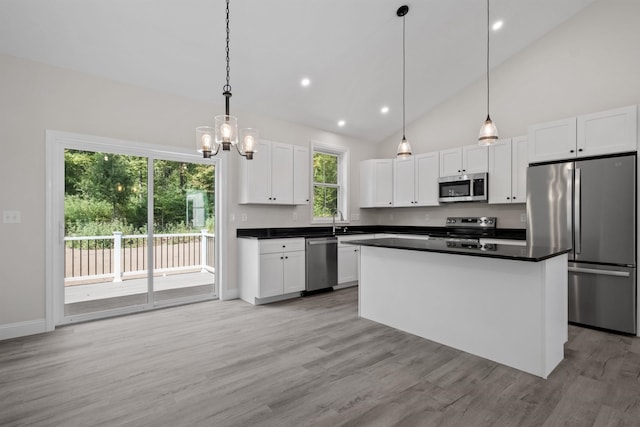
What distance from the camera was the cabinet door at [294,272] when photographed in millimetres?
4605

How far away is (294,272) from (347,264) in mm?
1044

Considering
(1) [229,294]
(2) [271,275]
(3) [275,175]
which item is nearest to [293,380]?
(2) [271,275]

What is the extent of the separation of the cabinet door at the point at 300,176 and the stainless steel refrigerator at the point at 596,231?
126 inches

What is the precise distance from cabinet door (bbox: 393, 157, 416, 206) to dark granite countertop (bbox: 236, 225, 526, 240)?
584 mm

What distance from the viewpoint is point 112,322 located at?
12.1ft

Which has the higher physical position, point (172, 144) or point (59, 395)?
point (172, 144)

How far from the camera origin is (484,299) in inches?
107

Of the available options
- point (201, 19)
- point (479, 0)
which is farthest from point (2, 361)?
point (479, 0)

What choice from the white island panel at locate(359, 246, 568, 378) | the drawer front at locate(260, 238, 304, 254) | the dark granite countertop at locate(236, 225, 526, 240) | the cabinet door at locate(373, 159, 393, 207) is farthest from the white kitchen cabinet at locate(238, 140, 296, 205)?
the white island panel at locate(359, 246, 568, 378)

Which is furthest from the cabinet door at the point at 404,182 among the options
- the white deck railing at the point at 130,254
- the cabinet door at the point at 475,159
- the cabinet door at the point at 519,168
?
the white deck railing at the point at 130,254

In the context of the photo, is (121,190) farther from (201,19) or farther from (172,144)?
(201,19)

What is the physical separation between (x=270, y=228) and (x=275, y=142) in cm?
135

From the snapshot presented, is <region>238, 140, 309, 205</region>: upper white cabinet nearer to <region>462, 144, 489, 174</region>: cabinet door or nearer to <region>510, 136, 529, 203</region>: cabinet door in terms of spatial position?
<region>462, 144, 489, 174</region>: cabinet door

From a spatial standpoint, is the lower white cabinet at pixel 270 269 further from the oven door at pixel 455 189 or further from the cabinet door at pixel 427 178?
the oven door at pixel 455 189
